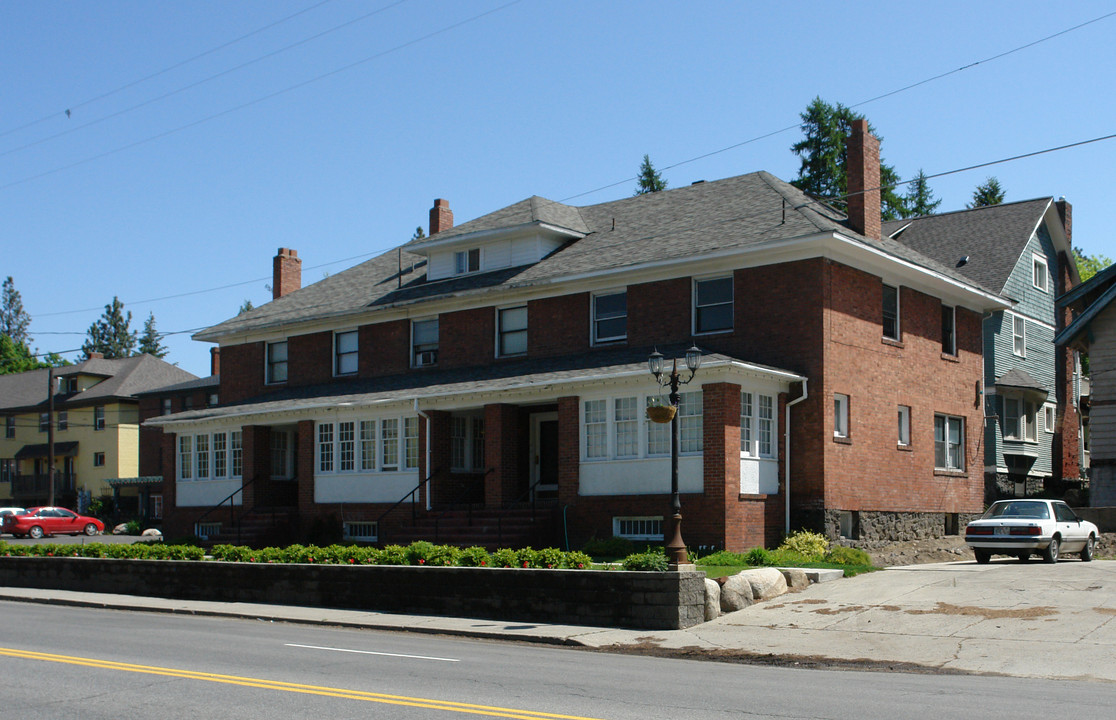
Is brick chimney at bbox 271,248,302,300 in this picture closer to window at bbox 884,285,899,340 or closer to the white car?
window at bbox 884,285,899,340

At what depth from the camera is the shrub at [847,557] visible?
2289 centimetres

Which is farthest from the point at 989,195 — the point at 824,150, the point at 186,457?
the point at 186,457

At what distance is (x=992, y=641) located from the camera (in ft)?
48.1

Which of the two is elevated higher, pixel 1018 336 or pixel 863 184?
pixel 863 184

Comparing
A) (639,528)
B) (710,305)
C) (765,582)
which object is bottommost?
(765,582)

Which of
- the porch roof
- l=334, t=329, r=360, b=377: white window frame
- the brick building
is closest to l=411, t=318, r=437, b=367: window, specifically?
the brick building

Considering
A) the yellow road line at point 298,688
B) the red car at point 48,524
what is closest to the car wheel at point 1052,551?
the yellow road line at point 298,688

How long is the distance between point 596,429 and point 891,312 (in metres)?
8.63

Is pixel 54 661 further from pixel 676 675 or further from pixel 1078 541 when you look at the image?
pixel 1078 541

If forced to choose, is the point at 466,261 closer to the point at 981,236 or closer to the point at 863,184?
the point at 863,184

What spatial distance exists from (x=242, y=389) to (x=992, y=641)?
1152 inches

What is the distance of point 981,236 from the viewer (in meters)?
38.9

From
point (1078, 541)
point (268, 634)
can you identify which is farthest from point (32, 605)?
point (1078, 541)

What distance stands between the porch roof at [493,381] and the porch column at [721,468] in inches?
22.9
